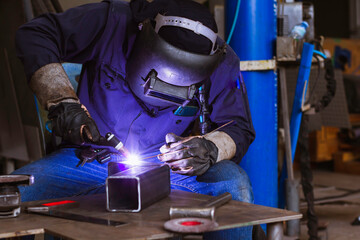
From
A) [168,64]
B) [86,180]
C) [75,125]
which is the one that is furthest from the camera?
[86,180]

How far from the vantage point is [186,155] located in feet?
5.53

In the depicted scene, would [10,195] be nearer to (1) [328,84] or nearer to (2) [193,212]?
(2) [193,212]

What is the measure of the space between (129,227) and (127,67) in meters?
0.94

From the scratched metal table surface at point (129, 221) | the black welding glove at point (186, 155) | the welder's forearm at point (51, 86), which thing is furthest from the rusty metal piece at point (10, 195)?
the black welding glove at point (186, 155)

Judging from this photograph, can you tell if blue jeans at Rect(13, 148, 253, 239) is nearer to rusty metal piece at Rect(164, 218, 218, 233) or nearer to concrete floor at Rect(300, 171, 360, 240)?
rusty metal piece at Rect(164, 218, 218, 233)

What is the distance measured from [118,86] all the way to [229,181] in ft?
2.22

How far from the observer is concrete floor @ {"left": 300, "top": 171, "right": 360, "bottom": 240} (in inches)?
122

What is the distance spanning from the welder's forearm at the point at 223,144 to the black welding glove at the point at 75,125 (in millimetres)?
538

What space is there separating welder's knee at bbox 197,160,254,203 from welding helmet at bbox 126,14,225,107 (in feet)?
1.04

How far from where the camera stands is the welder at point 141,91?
169cm

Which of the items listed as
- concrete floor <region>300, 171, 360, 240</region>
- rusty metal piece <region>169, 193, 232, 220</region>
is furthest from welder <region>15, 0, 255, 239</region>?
concrete floor <region>300, 171, 360, 240</region>

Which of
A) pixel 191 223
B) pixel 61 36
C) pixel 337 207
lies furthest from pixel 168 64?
pixel 337 207

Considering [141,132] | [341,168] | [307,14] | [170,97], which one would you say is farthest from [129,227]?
[341,168]

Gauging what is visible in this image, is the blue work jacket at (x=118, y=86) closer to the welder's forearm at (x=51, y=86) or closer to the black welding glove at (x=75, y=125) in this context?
the welder's forearm at (x=51, y=86)
